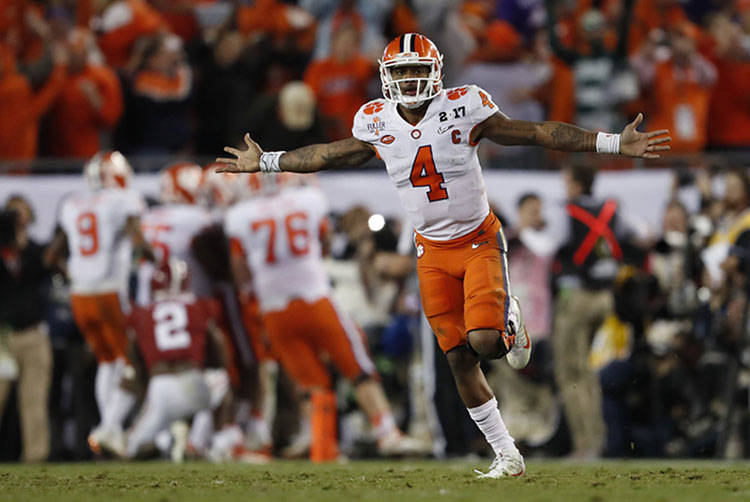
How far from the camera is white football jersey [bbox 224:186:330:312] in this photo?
453 inches

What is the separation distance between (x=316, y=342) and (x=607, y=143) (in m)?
4.49

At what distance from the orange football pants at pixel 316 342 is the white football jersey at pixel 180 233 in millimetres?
1021

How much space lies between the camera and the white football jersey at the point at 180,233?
12188 millimetres

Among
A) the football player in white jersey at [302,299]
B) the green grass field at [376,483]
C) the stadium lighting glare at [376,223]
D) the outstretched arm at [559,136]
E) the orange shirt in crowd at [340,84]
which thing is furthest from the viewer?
the orange shirt in crowd at [340,84]

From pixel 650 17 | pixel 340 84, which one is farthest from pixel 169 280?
pixel 650 17

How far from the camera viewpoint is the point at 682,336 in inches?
453

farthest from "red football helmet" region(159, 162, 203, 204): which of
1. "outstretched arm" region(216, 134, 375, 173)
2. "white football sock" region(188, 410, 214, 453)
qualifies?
"outstretched arm" region(216, 134, 375, 173)

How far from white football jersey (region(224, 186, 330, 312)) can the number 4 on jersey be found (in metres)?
3.78

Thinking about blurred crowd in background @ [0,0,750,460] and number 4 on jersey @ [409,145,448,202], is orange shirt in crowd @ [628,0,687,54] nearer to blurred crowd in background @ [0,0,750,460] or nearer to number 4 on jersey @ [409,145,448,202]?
blurred crowd in background @ [0,0,750,460]

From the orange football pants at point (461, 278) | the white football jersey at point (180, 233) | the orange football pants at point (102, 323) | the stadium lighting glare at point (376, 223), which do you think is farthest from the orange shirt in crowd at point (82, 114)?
the orange football pants at point (461, 278)

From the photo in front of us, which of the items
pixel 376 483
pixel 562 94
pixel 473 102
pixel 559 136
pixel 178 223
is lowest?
pixel 376 483

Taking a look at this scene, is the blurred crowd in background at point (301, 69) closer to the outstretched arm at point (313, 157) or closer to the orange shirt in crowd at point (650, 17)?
the orange shirt in crowd at point (650, 17)

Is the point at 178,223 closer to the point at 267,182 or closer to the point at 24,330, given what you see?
the point at 267,182

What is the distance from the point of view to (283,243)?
11602mm
